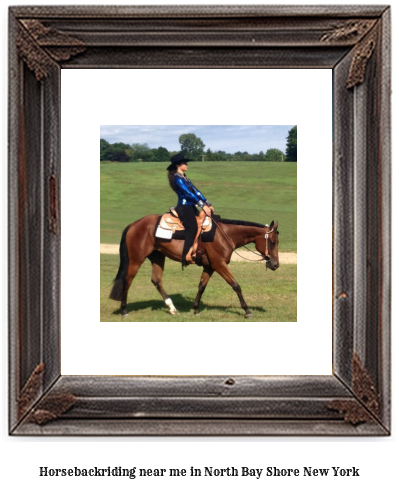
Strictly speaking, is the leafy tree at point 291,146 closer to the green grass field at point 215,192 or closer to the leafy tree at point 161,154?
the green grass field at point 215,192

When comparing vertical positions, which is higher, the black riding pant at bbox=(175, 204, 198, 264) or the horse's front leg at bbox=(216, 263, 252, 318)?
the black riding pant at bbox=(175, 204, 198, 264)

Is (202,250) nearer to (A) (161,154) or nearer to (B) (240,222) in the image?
(B) (240,222)

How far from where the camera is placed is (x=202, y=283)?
365 centimetres

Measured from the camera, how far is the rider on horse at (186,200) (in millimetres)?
3600

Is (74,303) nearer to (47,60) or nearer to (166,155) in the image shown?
(166,155)

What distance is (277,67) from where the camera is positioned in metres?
3.48

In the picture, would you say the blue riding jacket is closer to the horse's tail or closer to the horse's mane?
the horse's mane

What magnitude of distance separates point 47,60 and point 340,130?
1763 mm

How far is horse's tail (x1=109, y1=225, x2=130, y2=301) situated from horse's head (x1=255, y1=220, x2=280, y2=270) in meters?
0.80

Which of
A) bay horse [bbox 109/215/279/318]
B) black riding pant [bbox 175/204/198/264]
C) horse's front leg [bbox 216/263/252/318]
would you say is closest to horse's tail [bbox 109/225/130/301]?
bay horse [bbox 109/215/279/318]

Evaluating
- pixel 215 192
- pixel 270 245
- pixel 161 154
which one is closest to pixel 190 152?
pixel 161 154

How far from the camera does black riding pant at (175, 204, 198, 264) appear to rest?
369 centimetres

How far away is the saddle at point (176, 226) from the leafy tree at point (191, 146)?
0.35m

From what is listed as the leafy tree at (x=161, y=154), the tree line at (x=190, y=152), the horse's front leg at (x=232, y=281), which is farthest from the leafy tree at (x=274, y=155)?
the horse's front leg at (x=232, y=281)
